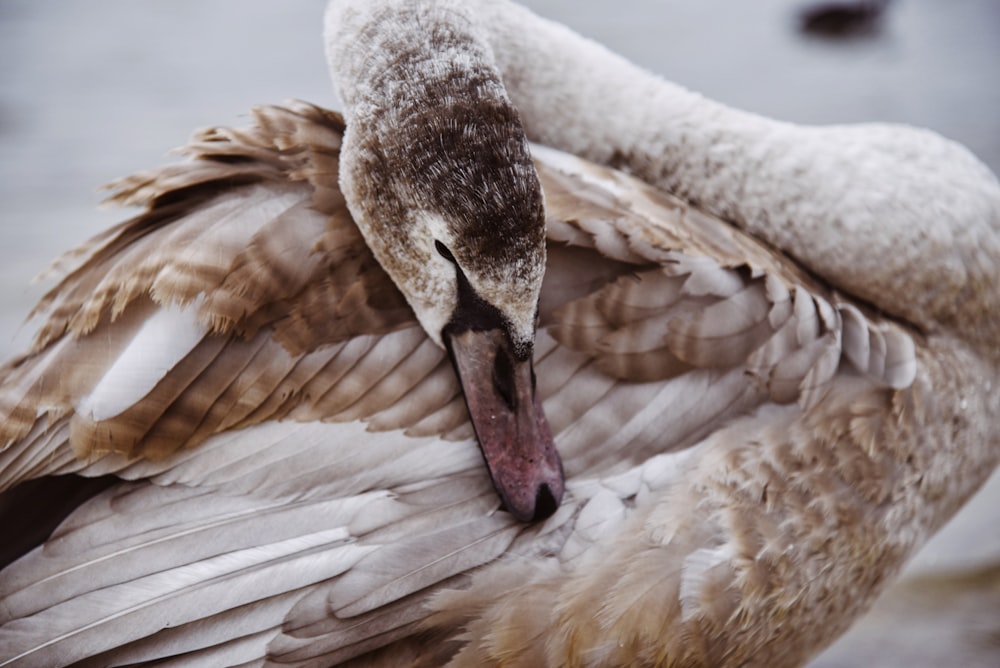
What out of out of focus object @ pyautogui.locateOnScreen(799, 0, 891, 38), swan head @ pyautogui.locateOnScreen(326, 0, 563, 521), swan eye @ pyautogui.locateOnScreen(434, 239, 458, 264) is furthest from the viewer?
out of focus object @ pyautogui.locateOnScreen(799, 0, 891, 38)

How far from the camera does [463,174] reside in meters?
2.11

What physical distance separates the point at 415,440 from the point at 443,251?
0.38m

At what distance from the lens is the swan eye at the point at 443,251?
2225mm

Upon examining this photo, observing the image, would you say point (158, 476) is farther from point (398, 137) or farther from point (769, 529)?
point (769, 529)

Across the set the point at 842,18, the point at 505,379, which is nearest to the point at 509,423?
the point at 505,379

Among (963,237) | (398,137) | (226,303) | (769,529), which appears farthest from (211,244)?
(963,237)


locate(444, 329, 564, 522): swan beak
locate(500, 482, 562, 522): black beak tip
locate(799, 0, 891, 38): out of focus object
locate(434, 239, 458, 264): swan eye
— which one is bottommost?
locate(799, 0, 891, 38): out of focus object

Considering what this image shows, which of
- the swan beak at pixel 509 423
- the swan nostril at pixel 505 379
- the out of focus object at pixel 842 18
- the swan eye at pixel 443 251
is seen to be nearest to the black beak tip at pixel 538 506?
the swan beak at pixel 509 423

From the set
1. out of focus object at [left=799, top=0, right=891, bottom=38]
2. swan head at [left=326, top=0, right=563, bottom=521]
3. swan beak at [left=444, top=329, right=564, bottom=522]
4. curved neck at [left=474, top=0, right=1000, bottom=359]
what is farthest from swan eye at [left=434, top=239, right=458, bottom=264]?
out of focus object at [left=799, top=0, right=891, bottom=38]

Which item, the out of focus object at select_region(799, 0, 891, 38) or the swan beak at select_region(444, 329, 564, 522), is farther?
the out of focus object at select_region(799, 0, 891, 38)

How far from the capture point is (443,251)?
2234 millimetres

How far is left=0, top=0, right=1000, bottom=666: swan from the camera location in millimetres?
2217

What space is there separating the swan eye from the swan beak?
0.14m

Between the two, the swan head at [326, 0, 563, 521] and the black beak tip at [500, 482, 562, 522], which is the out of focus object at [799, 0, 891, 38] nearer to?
the swan head at [326, 0, 563, 521]
